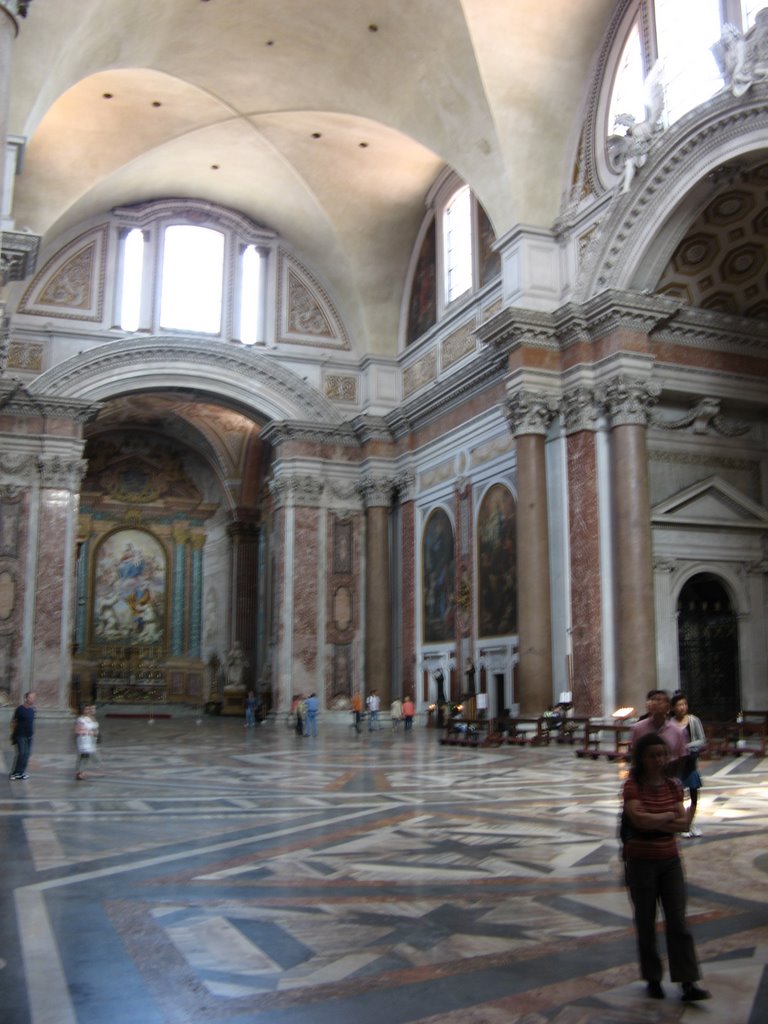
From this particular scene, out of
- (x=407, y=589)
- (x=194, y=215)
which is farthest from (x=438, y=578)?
(x=194, y=215)

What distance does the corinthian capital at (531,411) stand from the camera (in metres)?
19.8

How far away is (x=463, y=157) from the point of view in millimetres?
21750

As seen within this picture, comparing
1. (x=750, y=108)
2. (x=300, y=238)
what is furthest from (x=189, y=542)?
(x=750, y=108)

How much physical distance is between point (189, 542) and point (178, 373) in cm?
1076

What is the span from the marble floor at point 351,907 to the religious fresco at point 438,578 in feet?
45.7

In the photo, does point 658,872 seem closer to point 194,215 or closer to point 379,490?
point 379,490

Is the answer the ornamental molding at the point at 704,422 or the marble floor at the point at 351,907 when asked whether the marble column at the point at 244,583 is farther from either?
the marble floor at the point at 351,907

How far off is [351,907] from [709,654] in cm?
1602

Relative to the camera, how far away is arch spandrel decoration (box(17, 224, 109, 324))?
26781 mm

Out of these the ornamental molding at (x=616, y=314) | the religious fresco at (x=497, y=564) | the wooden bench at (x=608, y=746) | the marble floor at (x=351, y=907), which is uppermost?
the ornamental molding at (x=616, y=314)

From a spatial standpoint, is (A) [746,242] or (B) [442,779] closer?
(B) [442,779]

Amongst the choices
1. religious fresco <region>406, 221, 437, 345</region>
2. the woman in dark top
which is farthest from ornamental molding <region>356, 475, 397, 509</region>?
the woman in dark top

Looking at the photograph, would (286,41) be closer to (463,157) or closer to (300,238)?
(463,157)

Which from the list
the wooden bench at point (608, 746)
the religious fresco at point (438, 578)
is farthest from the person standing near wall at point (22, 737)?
the religious fresco at point (438, 578)
